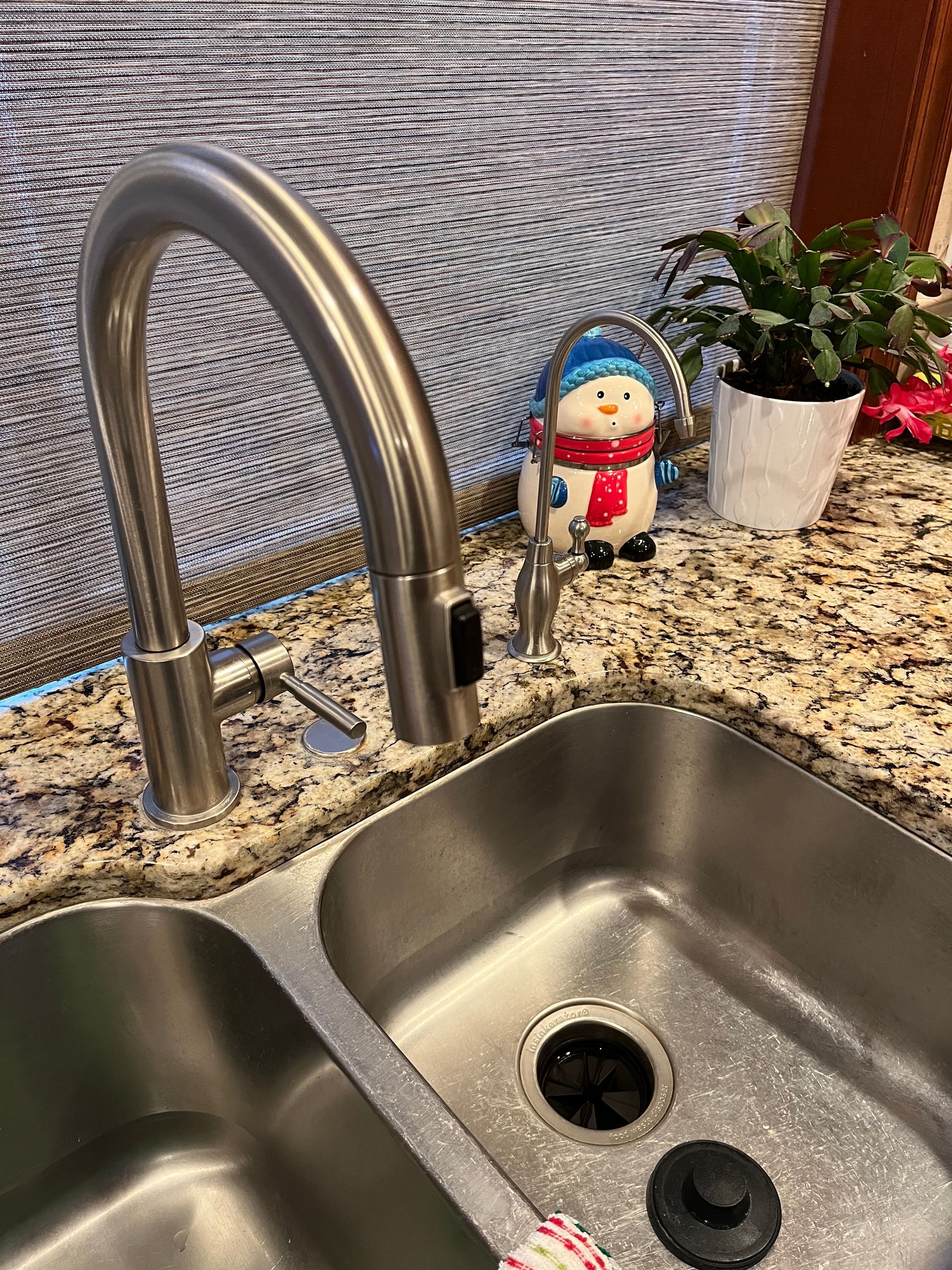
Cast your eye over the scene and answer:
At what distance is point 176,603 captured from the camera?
0.54 meters

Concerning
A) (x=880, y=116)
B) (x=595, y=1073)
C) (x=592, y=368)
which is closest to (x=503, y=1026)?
(x=595, y=1073)

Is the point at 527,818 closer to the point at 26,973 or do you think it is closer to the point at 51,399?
the point at 26,973

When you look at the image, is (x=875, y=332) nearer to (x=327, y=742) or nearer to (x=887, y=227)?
(x=887, y=227)

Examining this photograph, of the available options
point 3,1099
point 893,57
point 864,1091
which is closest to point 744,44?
point 893,57

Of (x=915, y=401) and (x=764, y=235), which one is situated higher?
(x=764, y=235)

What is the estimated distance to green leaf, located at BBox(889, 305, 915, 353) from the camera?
0.81 metres

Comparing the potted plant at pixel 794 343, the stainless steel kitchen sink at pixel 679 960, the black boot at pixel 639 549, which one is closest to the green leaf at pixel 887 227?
the potted plant at pixel 794 343

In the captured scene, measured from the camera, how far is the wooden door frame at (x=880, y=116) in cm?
100

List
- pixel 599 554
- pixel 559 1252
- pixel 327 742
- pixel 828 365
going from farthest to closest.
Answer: pixel 599 554 → pixel 828 365 → pixel 327 742 → pixel 559 1252

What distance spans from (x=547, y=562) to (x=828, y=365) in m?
0.31

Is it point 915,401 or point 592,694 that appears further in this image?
point 915,401

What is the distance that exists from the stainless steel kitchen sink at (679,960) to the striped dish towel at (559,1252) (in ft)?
0.69

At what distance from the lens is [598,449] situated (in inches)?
33.8

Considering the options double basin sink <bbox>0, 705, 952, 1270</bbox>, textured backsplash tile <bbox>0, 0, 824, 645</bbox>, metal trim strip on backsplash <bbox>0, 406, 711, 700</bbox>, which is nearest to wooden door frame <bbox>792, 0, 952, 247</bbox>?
textured backsplash tile <bbox>0, 0, 824, 645</bbox>
